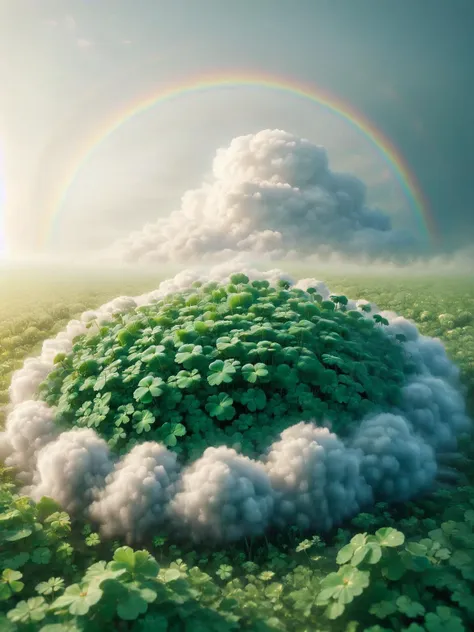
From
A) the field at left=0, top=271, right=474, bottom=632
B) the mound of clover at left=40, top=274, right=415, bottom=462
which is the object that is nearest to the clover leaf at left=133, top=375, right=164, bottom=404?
the mound of clover at left=40, top=274, right=415, bottom=462

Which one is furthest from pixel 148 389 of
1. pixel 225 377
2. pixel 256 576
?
pixel 256 576

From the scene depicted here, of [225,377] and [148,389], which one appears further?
[148,389]

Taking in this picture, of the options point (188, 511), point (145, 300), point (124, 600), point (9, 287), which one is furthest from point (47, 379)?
point (9, 287)

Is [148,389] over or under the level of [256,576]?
over

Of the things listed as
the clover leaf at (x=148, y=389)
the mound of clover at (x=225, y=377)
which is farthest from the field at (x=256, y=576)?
the clover leaf at (x=148, y=389)

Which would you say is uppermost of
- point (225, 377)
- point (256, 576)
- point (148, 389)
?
point (225, 377)

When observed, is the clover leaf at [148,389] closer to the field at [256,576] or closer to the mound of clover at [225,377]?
the mound of clover at [225,377]

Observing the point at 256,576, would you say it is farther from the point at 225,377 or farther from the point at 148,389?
the point at 148,389

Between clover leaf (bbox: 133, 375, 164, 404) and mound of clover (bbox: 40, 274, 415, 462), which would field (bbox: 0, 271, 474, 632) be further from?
clover leaf (bbox: 133, 375, 164, 404)
